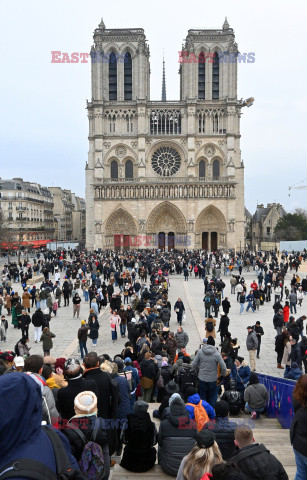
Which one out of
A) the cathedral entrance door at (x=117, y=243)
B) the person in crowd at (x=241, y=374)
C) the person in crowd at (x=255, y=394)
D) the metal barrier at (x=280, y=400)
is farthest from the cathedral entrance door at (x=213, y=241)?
the person in crowd at (x=255, y=394)

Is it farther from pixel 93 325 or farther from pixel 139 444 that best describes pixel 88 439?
pixel 93 325

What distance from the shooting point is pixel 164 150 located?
4706cm

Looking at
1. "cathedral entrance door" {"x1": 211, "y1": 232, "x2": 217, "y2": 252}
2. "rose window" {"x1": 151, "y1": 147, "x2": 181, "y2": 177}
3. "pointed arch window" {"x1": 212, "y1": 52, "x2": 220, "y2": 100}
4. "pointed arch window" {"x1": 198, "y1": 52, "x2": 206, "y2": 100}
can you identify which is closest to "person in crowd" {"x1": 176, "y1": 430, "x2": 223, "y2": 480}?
"cathedral entrance door" {"x1": 211, "y1": 232, "x2": 217, "y2": 252}

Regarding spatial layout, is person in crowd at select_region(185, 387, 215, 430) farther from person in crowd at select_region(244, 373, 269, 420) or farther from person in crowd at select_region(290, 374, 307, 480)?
person in crowd at select_region(244, 373, 269, 420)

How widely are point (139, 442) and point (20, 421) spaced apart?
2949 mm

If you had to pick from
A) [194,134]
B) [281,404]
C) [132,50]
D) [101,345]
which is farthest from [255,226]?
[281,404]

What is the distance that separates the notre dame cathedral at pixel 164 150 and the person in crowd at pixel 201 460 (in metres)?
42.4

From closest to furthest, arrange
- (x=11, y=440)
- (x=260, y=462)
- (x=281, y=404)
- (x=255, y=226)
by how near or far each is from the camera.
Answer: (x=11, y=440) < (x=260, y=462) < (x=281, y=404) < (x=255, y=226)

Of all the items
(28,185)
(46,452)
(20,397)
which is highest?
(28,185)

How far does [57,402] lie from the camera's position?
3.95 metres

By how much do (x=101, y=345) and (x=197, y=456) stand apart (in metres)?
9.60

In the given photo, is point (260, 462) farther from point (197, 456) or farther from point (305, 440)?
point (305, 440)

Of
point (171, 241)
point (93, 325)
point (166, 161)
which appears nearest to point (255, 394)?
point (93, 325)

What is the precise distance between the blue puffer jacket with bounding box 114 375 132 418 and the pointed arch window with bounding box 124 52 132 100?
46163 millimetres
